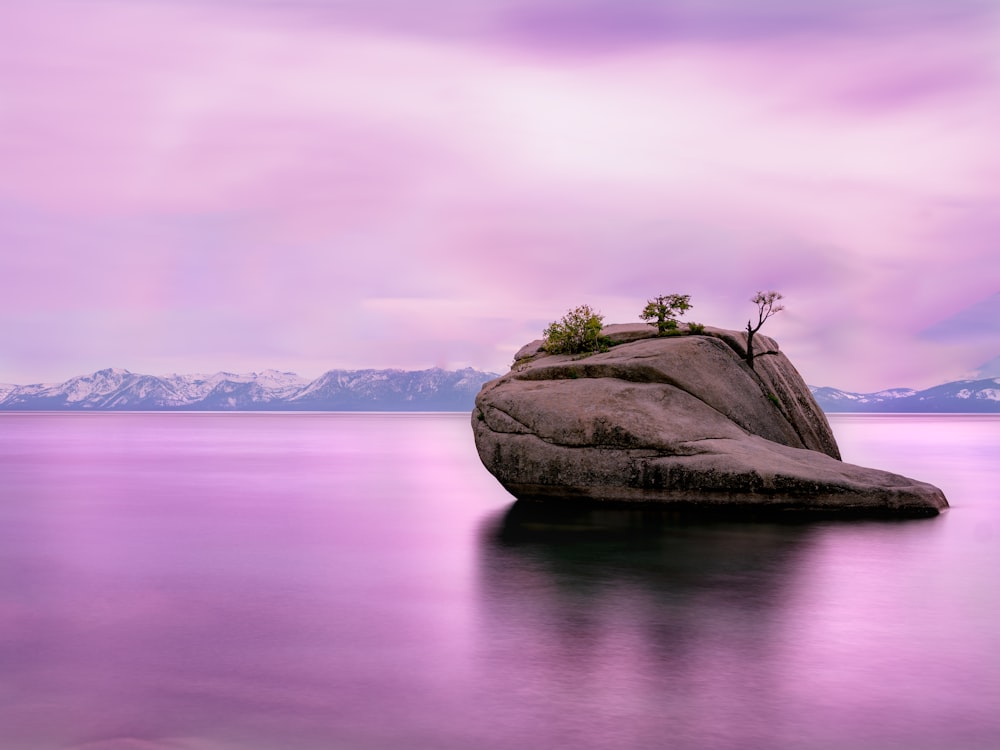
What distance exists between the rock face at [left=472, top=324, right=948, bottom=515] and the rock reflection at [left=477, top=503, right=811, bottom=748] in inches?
122

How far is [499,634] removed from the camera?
12.2 m

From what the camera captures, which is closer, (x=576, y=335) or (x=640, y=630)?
(x=640, y=630)

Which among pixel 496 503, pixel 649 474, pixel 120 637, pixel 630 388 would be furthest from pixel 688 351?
pixel 120 637

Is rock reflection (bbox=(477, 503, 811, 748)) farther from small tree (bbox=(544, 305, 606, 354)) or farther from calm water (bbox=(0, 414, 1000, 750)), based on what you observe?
small tree (bbox=(544, 305, 606, 354))

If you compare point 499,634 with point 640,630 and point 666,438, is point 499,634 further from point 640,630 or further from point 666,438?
point 666,438

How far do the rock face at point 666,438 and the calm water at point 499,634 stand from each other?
1881 mm

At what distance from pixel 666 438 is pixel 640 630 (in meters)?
14.4

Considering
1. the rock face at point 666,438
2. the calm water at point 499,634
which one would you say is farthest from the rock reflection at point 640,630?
the rock face at point 666,438

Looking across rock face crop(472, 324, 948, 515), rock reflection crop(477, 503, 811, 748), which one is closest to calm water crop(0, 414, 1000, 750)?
rock reflection crop(477, 503, 811, 748)

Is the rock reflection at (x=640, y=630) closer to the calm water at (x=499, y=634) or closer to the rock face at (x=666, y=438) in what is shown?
the calm water at (x=499, y=634)

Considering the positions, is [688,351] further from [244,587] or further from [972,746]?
[972,746]

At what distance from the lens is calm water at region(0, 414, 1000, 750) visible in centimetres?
856

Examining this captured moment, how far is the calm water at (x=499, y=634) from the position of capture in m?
8.56

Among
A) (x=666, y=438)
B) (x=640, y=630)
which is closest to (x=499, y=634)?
(x=640, y=630)
